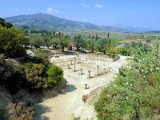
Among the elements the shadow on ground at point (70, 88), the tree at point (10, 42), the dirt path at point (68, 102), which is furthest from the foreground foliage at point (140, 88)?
the tree at point (10, 42)

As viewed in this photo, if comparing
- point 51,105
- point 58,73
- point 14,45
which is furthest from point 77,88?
point 14,45

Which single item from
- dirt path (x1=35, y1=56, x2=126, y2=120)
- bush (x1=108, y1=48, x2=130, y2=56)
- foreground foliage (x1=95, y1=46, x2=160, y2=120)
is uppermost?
foreground foliage (x1=95, y1=46, x2=160, y2=120)

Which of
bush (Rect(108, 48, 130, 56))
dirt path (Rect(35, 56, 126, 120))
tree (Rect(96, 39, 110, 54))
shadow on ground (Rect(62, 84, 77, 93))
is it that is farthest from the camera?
tree (Rect(96, 39, 110, 54))

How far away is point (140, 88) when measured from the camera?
14477mm

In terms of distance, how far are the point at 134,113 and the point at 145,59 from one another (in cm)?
295

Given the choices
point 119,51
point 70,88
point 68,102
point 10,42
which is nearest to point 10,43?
point 10,42

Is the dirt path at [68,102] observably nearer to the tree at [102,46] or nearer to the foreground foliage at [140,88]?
the foreground foliage at [140,88]

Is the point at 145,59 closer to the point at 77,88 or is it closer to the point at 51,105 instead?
the point at 51,105

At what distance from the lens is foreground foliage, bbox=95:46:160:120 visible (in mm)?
13664

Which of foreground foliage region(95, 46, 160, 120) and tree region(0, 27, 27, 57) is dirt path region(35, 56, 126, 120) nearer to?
tree region(0, 27, 27, 57)

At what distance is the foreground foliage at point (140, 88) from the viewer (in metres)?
13.7

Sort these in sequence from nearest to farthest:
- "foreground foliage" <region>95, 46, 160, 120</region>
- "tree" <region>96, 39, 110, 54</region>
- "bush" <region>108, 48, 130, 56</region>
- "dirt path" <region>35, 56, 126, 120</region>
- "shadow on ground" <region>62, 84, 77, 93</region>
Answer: "foreground foliage" <region>95, 46, 160, 120</region>
"dirt path" <region>35, 56, 126, 120</region>
"shadow on ground" <region>62, 84, 77, 93</region>
"bush" <region>108, 48, 130, 56</region>
"tree" <region>96, 39, 110, 54</region>

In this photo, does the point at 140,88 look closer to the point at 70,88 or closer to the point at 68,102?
the point at 68,102

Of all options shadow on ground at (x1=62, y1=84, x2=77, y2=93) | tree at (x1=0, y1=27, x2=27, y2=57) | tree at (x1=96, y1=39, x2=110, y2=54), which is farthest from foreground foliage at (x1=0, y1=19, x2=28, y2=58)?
tree at (x1=96, y1=39, x2=110, y2=54)
